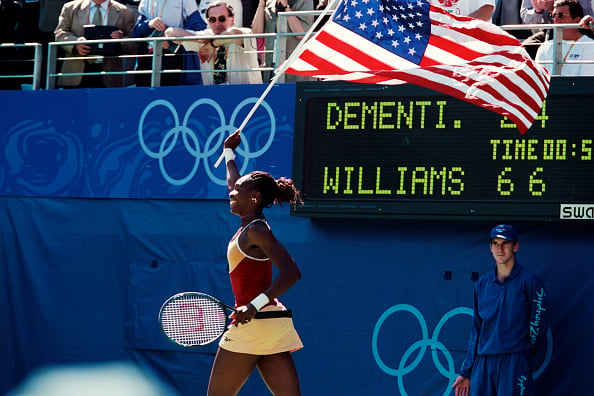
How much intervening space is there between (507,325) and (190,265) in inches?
129

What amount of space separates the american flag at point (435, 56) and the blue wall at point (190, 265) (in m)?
2.07

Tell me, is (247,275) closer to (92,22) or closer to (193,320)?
(193,320)

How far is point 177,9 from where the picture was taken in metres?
10.8

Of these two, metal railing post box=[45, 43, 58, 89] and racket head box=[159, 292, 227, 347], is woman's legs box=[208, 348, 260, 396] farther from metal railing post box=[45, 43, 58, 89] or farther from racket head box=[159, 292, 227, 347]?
metal railing post box=[45, 43, 58, 89]

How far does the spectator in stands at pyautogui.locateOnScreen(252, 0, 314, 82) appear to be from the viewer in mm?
9969

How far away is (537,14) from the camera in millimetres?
9773

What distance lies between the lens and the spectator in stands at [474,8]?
934 centimetres

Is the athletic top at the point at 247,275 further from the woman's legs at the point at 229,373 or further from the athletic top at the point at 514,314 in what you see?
the athletic top at the point at 514,314

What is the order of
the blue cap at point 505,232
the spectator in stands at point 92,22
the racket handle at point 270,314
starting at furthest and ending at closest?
1. the spectator in stands at point 92,22
2. the blue cap at point 505,232
3. the racket handle at point 270,314

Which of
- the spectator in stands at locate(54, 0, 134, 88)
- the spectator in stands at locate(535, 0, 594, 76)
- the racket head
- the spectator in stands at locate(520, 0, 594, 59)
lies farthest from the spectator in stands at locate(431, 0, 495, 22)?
the racket head

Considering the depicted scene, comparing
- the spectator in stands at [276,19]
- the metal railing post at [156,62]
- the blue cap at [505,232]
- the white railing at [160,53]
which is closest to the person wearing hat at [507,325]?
the blue cap at [505,232]

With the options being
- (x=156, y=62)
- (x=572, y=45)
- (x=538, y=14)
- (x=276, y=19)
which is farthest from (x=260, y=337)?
(x=538, y=14)

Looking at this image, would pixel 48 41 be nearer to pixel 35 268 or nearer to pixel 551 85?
pixel 35 268

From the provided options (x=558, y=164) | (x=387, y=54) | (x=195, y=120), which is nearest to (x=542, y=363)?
(x=558, y=164)
